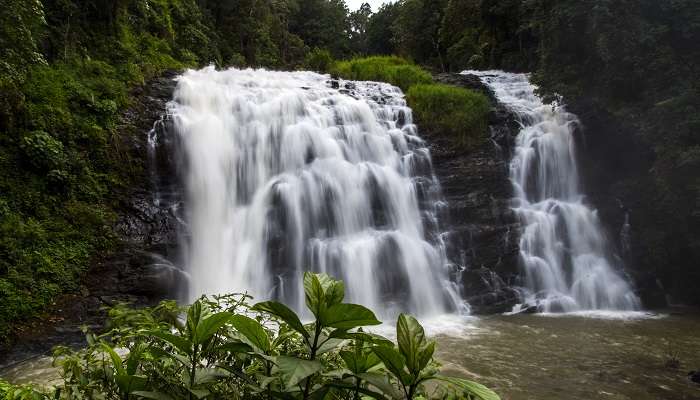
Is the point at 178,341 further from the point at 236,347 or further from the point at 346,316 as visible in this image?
the point at 346,316

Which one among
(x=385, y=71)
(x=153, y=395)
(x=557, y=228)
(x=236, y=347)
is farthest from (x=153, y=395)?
(x=385, y=71)

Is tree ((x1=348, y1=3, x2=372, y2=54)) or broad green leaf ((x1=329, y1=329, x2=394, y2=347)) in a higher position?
tree ((x1=348, y1=3, x2=372, y2=54))

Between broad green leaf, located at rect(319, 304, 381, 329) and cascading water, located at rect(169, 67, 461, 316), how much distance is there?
7.86 metres

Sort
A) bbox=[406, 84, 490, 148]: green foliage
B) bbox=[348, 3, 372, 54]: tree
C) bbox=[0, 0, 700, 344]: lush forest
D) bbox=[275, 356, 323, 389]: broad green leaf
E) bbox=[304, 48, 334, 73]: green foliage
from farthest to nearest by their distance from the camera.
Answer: bbox=[348, 3, 372, 54]: tree
bbox=[304, 48, 334, 73]: green foliage
bbox=[406, 84, 490, 148]: green foliage
bbox=[0, 0, 700, 344]: lush forest
bbox=[275, 356, 323, 389]: broad green leaf

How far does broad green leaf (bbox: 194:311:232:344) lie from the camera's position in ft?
3.80

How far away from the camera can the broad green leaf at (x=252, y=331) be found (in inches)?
47.4

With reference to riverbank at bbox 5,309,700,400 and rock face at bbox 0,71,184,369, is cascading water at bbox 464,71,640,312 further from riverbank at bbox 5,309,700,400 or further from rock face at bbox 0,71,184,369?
rock face at bbox 0,71,184,369

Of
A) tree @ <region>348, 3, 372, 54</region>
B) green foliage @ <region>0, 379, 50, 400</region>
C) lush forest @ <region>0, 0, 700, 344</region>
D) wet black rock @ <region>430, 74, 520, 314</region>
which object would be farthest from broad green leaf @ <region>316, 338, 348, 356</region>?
tree @ <region>348, 3, 372, 54</region>

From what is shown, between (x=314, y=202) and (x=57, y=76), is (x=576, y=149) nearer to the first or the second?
(x=314, y=202)

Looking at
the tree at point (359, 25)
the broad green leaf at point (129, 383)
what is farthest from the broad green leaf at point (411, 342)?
the tree at point (359, 25)

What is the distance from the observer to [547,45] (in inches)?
498

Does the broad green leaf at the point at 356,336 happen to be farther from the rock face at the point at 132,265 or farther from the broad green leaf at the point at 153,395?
the rock face at the point at 132,265

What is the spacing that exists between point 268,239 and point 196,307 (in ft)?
28.2

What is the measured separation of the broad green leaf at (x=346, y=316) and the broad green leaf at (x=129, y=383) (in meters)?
0.56
